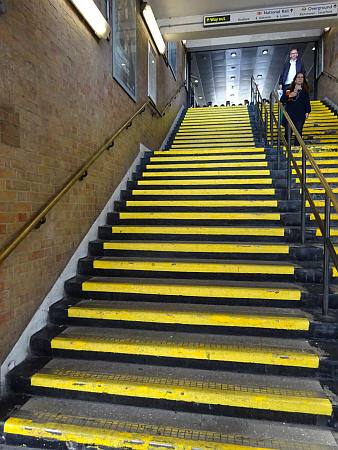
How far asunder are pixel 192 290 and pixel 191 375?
70 centimetres

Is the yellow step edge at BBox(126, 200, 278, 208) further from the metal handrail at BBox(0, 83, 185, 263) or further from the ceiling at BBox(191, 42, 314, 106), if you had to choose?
the ceiling at BBox(191, 42, 314, 106)

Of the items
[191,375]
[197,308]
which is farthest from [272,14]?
[191,375]

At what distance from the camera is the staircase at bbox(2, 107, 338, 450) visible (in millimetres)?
1639

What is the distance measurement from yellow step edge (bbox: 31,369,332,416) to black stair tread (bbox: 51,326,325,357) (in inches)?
10.9

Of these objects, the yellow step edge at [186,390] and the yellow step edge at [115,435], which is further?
the yellow step edge at [186,390]

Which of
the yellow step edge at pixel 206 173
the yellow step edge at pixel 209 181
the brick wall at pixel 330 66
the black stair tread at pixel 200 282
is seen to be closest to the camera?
the black stair tread at pixel 200 282

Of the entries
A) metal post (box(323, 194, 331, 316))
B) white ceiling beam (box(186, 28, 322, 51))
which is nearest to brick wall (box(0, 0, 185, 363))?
metal post (box(323, 194, 331, 316))

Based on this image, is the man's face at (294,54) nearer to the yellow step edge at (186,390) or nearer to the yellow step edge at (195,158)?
the yellow step edge at (195,158)

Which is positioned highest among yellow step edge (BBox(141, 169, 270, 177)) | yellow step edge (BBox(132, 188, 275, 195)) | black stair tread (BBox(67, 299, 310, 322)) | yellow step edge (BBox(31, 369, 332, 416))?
yellow step edge (BBox(141, 169, 270, 177))

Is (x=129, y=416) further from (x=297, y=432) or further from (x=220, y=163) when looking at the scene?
(x=220, y=163)

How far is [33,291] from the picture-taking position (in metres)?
2.26

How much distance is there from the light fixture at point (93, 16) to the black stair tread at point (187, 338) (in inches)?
116

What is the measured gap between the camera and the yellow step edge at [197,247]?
111 inches

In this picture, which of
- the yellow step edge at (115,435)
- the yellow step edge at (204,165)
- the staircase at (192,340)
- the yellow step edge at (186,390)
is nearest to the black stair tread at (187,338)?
the staircase at (192,340)
